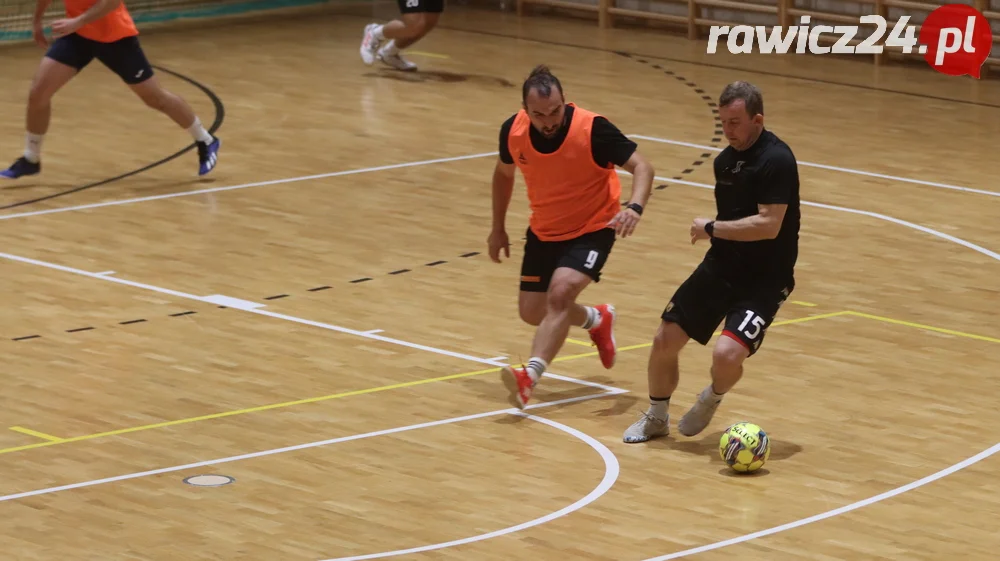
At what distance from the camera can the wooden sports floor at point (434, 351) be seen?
6.99 meters

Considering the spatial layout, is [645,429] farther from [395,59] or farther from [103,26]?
[395,59]

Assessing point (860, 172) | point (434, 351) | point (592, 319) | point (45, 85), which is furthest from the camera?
point (860, 172)

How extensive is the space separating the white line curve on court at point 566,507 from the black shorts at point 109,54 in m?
5.82

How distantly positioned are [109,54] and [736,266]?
6651 mm

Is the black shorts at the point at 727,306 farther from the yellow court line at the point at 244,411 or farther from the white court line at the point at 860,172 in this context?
the white court line at the point at 860,172

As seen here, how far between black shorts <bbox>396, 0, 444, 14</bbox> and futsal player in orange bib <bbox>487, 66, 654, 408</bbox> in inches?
372

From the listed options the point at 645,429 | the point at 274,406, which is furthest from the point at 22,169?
the point at 645,429

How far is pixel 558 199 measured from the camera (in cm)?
853

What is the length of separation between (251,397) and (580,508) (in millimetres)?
2148

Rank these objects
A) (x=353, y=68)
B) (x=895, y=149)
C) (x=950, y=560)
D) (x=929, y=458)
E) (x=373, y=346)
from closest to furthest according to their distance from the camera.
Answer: (x=950, y=560)
(x=929, y=458)
(x=373, y=346)
(x=895, y=149)
(x=353, y=68)

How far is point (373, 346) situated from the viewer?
31.1 feet

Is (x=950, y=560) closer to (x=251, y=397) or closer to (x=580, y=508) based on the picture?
(x=580, y=508)

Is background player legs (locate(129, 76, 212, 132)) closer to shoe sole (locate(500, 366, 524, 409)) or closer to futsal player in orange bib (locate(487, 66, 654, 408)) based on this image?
futsal player in orange bib (locate(487, 66, 654, 408))

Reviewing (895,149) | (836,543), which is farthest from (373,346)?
(895,149)
